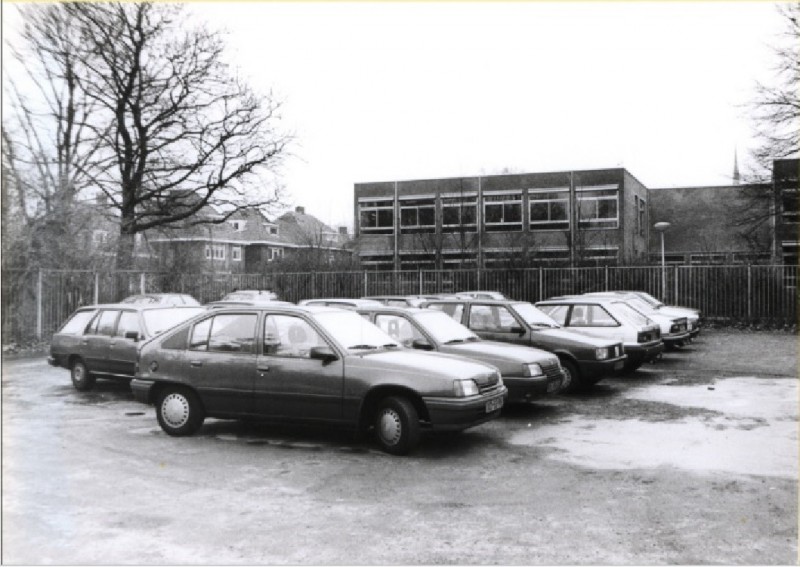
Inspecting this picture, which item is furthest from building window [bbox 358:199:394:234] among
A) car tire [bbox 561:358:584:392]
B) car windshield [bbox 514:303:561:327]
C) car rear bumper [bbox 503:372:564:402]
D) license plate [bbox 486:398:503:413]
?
license plate [bbox 486:398:503:413]

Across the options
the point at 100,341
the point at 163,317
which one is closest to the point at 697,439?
the point at 163,317

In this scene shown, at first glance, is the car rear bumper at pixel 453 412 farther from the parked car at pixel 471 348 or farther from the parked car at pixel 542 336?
the parked car at pixel 542 336

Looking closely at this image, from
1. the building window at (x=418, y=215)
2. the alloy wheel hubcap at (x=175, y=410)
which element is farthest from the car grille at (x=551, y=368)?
the building window at (x=418, y=215)

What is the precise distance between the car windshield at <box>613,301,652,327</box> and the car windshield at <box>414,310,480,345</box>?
4.92 m

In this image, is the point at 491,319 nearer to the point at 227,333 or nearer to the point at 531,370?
the point at 531,370

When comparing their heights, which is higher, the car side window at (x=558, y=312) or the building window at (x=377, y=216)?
the building window at (x=377, y=216)

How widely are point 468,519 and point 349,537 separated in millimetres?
996

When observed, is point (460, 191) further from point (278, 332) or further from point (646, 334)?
point (278, 332)

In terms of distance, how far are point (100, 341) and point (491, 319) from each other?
674cm

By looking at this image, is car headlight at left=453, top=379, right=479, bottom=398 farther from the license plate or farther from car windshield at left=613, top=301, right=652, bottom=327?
car windshield at left=613, top=301, right=652, bottom=327

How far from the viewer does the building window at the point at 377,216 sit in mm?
46531

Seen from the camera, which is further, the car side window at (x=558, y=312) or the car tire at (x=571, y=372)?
the car side window at (x=558, y=312)

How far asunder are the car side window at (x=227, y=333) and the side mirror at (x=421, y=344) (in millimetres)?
2532

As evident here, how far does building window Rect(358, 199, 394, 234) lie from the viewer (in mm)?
46531
